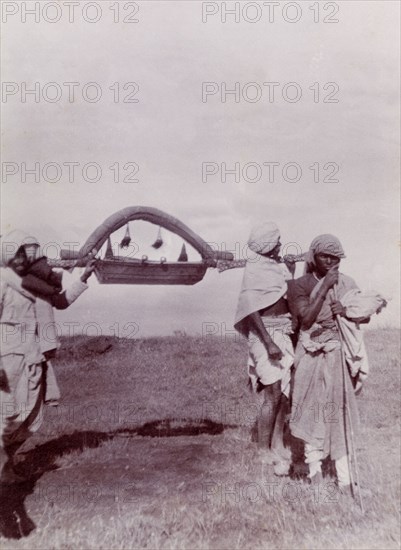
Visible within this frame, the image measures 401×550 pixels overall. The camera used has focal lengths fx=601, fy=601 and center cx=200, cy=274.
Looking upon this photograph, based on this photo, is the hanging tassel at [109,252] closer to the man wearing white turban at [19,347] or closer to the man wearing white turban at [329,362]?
the man wearing white turban at [19,347]

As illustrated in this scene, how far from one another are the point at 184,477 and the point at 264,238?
2304 mm

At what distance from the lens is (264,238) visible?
563cm

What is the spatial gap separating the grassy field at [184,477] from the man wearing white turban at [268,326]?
0.40 m

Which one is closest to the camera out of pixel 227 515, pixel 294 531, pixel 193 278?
pixel 294 531

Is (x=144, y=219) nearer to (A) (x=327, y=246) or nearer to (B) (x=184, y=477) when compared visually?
(A) (x=327, y=246)

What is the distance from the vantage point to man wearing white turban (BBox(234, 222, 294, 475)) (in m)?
5.54

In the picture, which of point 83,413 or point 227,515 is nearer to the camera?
point 227,515

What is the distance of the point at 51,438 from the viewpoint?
6.92m

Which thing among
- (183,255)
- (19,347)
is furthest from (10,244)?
(183,255)

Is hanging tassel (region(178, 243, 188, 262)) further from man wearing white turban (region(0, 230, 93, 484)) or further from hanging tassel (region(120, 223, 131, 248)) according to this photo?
man wearing white turban (region(0, 230, 93, 484))

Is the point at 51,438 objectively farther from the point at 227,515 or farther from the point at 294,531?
the point at 294,531

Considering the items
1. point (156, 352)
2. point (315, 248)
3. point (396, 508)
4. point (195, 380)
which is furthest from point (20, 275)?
point (156, 352)

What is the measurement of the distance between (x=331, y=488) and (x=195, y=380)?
561 centimetres

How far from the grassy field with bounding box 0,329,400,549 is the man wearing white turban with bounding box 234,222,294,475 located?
0.40 meters
